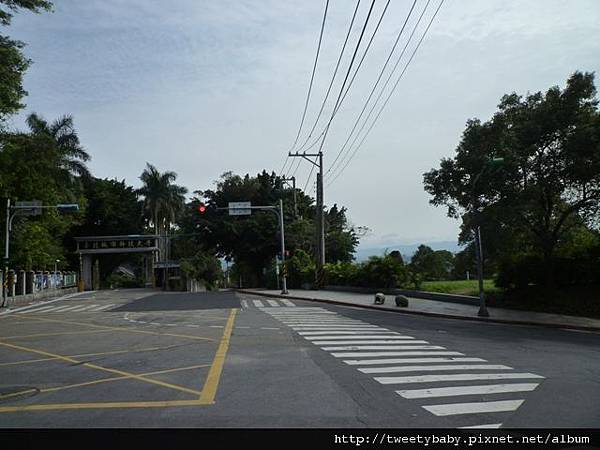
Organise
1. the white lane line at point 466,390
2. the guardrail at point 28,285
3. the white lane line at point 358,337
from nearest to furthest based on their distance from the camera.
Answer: the white lane line at point 466,390, the white lane line at point 358,337, the guardrail at point 28,285

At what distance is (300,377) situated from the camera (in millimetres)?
8984

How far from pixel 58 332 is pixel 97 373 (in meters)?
8.26

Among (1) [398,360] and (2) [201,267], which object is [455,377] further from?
(2) [201,267]

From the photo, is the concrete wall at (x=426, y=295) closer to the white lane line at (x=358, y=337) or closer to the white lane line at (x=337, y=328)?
the white lane line at (x=337, y=328)

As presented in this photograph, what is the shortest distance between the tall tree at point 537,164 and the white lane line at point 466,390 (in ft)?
40.3

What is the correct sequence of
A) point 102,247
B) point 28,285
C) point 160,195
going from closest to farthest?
point 28,285
point 102,247
point 160,195

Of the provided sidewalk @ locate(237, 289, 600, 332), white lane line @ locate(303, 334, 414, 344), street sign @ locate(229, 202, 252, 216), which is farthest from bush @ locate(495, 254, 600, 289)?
street sign @ locate(229, 202, 252, 216)

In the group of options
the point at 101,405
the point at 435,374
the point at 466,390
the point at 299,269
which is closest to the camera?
the point at 101,405

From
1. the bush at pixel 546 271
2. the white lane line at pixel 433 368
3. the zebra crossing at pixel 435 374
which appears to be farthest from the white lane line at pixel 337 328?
the bush at pixel 546 271

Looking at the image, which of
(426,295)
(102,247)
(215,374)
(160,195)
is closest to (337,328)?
(215,374)

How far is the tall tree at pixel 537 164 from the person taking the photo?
19.5m

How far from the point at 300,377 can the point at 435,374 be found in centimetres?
233
